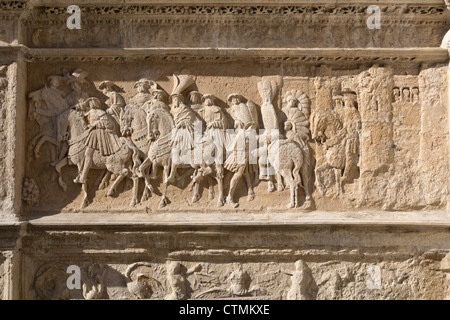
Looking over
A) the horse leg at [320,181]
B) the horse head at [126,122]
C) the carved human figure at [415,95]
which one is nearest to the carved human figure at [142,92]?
the horse head at [126,122]

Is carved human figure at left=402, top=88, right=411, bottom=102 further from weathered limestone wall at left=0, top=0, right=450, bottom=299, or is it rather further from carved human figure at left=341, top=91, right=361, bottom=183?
carved human figure at left=341, top=91, right=361, bottom=183

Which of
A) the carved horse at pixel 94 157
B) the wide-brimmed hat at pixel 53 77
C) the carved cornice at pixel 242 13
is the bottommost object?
the carved horse at pixel 94 157

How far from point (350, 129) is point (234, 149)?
3.79 feet

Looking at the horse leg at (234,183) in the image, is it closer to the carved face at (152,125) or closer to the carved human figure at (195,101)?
the carved human figure at (195,101)

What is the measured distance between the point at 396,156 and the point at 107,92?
2.90 meters

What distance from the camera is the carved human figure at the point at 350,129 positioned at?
22.6 feet

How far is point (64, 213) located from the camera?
22.4ft

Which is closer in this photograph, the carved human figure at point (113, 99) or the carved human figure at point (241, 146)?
the carved human figure at point (241, 146)

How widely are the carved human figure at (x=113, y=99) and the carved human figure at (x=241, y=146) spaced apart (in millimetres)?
1109

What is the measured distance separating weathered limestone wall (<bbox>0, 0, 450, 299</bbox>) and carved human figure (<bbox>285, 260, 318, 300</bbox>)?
0.01 meters

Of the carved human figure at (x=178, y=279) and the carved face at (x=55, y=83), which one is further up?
the carved face at (x=55, y=83)

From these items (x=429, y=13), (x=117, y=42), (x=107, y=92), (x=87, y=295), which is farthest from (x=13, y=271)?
(x=429, y=13)

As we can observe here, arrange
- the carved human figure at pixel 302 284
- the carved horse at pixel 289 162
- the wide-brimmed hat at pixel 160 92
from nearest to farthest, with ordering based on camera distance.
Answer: the carved human figure at pixel 302 284 → the carved horse at pixel 289 162 → the wide-brimmed hat at pixel 160 92

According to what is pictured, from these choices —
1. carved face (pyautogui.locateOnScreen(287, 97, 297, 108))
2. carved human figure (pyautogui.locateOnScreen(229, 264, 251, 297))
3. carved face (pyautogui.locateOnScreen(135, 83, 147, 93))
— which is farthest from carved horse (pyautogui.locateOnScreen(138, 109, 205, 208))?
carved face (pyautogui.locateOnScreen(287, 97, 297, 108))
